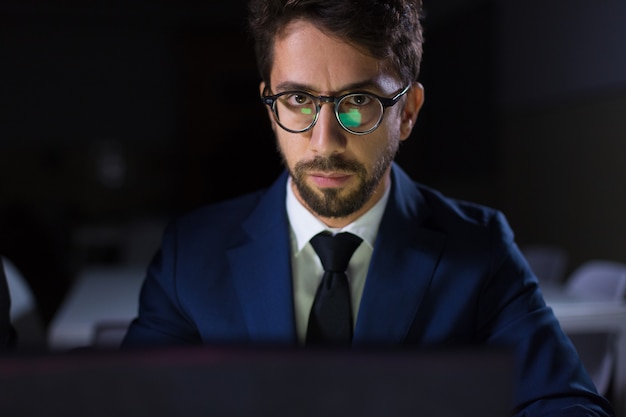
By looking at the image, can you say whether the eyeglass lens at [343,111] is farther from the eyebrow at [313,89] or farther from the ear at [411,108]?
the ear at [411,108]

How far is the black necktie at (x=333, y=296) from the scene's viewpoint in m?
1.22

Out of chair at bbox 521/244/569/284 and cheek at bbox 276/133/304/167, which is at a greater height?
cheek at bbox 276/133/304/167

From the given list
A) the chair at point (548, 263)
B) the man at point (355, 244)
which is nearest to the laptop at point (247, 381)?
the man at point (355, 244)

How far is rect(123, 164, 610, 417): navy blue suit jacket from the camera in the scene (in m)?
1.21

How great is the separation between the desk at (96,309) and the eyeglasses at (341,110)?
739mm

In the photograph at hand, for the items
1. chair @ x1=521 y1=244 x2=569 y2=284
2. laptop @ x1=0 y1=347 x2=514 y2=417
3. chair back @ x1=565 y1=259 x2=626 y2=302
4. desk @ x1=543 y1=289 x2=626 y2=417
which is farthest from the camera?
chair @ x1=521 y1=244 x2=569 y2=284

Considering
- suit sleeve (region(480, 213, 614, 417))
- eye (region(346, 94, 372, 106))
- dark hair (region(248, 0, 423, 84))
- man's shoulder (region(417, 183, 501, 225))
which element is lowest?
suit sleeve (region(480, 213, 614, 417))

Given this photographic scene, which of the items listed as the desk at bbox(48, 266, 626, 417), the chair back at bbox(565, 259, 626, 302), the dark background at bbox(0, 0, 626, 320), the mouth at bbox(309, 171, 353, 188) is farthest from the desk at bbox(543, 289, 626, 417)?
the dark background at bbox(0, 0, 626, 320)

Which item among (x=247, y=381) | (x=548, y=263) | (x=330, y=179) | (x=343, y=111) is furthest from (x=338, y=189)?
(x=548, y=263)

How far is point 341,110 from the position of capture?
3.61ft

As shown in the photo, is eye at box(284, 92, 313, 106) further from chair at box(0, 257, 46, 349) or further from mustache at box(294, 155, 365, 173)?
chair at box(0, 257, 46, 349)

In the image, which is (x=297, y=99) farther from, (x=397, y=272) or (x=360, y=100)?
(x=397, y=272)

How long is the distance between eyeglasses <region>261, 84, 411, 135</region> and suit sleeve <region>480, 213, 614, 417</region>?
365 mm

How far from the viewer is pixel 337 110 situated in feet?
3.57
